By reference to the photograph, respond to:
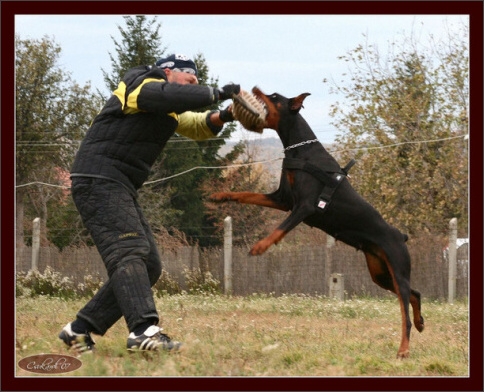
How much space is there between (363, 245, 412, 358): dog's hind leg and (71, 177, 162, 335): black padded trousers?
78.8 inches

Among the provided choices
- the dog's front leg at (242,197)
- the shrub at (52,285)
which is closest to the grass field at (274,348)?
the dog's front leg at (242,197)

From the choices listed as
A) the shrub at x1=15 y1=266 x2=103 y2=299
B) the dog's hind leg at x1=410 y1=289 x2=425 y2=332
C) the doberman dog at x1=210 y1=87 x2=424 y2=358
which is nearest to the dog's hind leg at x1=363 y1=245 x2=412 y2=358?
the doberman dog at x1=210 y1=87 x2=424 y2=358

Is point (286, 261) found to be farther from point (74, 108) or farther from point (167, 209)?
point (74, 108)

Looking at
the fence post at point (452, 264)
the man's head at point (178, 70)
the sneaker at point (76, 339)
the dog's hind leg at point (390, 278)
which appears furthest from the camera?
the fence post at point (452, 264)

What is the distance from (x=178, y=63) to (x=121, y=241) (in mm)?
1358

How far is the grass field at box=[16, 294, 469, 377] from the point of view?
16.7 feet

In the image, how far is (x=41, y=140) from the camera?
24.4 m

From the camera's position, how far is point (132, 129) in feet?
19.0

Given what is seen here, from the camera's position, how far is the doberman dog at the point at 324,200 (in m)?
6.72

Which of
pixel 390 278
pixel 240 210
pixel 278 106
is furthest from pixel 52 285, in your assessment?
pixel 390 278

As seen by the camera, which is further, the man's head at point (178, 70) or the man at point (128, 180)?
the man's head at point (178, 70)

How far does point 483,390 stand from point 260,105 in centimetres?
278

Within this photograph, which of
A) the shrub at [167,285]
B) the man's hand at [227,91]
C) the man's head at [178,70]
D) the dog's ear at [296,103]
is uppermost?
the man's head at [178,70]

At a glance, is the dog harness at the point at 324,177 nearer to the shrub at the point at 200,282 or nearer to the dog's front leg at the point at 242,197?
the dog's front leg at the point at 242,197
